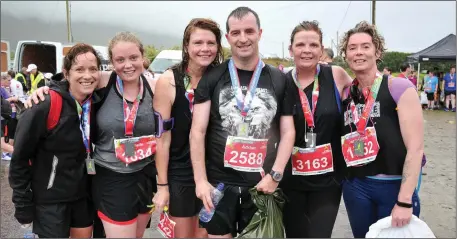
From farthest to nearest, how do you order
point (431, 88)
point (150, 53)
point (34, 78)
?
1. point (150, 53)
2. point (431, 88)
3. point (34, 78)

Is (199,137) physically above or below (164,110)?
below

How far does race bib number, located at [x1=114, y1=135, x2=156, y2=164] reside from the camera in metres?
2.75

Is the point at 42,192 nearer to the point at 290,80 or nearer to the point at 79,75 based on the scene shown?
the point at 79,75

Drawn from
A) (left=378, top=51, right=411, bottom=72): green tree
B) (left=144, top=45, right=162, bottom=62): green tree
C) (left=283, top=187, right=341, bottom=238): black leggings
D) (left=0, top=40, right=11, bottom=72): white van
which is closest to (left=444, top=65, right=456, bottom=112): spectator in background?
(left=144, top=45, right=162, bottom=62): green tree

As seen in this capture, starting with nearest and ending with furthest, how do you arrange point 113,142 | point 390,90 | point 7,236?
point 390,90 < point 113,142 < point 7,236

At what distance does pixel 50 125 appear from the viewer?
2625 mm

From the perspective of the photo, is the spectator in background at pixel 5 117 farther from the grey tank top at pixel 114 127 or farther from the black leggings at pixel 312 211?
the black leggings at pixel 312 211

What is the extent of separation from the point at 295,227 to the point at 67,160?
5.80 ft

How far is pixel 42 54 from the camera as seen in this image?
14836 millimetres

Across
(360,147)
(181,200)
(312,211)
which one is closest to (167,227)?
(181,200)

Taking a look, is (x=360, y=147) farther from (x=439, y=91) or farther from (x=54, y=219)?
(x=439, y=91)

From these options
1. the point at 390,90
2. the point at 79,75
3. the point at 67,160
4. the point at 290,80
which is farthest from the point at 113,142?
the point at 390,90

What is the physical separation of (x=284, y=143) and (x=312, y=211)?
654 millimetres

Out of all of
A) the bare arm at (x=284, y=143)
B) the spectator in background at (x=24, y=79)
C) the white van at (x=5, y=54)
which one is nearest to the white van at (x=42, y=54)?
the spectator in background at (x=24, y=79)
